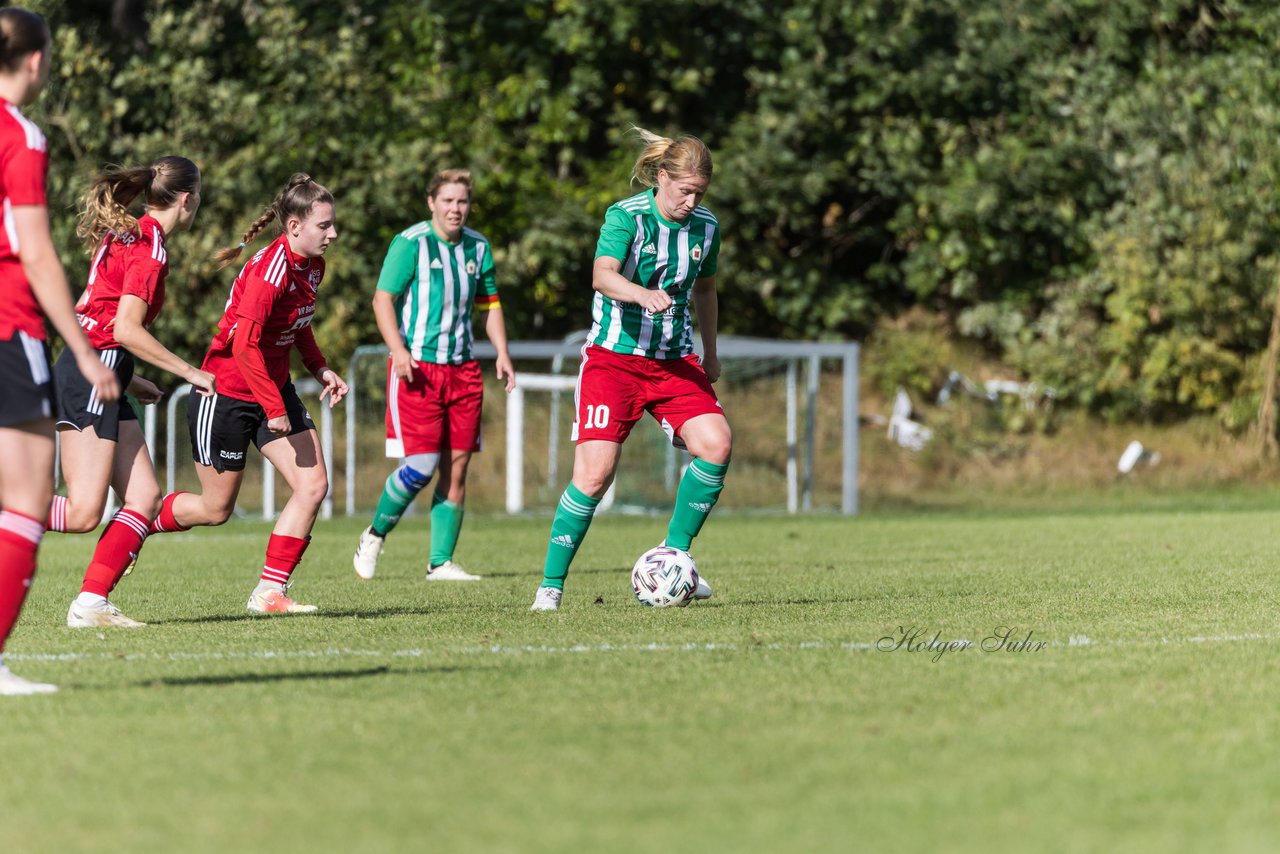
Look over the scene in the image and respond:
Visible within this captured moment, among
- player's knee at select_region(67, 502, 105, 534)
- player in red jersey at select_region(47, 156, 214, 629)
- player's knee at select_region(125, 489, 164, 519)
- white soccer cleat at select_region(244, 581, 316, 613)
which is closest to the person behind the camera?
player in red jersey at select_region(47, 156, 214, 629)

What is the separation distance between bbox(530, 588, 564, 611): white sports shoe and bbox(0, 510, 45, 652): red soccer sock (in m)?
2.96

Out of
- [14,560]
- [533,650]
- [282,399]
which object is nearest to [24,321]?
[14,560]

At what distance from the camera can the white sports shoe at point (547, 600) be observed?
25.0 feet

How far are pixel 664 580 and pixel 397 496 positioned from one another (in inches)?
115

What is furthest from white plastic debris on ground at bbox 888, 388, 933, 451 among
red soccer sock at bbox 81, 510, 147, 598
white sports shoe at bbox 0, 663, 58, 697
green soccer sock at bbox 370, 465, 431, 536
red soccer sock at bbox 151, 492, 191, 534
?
white sports shoe at bbox 0, 663, 58, 697

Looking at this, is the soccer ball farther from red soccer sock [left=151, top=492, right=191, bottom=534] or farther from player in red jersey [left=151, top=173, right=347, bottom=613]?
red soccer sock [left=151, top=492, right=191, bottom=534]

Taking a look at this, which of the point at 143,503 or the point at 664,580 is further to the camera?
the point at 664,580

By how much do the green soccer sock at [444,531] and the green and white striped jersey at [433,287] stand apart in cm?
84

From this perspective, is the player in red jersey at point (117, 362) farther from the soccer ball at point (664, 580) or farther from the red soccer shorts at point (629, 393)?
the soccer ball at point (664, 580)

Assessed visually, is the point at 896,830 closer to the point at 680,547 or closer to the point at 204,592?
the point at 680,547

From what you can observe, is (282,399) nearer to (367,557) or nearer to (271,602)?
(271,602)

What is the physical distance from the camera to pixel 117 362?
7.22m

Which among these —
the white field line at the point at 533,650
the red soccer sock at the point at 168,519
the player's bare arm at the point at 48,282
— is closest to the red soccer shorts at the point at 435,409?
the red soccer sock at the point at 168,519

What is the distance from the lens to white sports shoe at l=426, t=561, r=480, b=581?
9.75m
